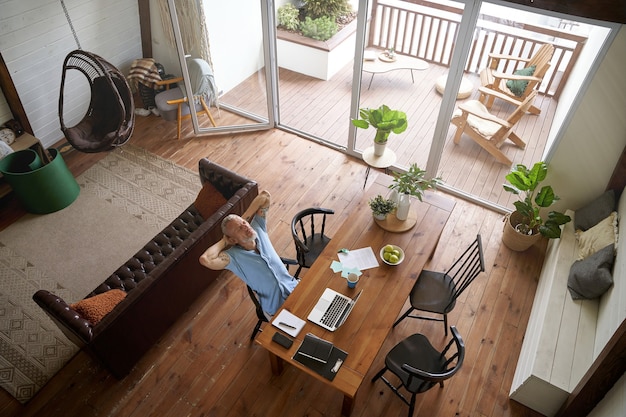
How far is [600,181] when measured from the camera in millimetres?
4105

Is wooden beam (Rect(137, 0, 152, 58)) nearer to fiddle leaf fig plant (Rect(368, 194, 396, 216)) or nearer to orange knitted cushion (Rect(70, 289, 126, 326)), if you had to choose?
orange knitted cushion (Rect(70, 289, 126, 326))

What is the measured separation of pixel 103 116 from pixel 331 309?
392 cm

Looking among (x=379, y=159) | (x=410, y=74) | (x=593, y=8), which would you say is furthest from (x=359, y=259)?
(x=410, y=74)

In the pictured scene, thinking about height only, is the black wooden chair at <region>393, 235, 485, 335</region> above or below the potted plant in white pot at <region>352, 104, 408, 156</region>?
below

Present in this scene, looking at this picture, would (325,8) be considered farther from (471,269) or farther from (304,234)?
(471,269)

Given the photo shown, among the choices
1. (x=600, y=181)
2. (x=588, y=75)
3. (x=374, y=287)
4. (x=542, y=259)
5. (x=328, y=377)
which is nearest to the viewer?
(x=328, y=377)

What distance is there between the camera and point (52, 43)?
202 inches

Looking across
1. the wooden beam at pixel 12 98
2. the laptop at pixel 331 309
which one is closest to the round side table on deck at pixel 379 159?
the laptop at pixel 331 309

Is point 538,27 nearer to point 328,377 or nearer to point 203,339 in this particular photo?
point 328,377

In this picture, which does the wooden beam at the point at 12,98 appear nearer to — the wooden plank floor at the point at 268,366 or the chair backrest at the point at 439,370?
the wooden plank floor at the point at 268,366

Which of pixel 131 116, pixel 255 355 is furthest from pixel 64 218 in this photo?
pixel 255 355

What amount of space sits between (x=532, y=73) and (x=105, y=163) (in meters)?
4.94

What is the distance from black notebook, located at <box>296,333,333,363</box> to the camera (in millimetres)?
2896

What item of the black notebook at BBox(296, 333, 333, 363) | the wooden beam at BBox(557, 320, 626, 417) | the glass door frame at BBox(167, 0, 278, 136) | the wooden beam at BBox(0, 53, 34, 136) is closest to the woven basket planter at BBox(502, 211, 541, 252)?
the wooden beam at BBox(557, 320, 626, 417)
